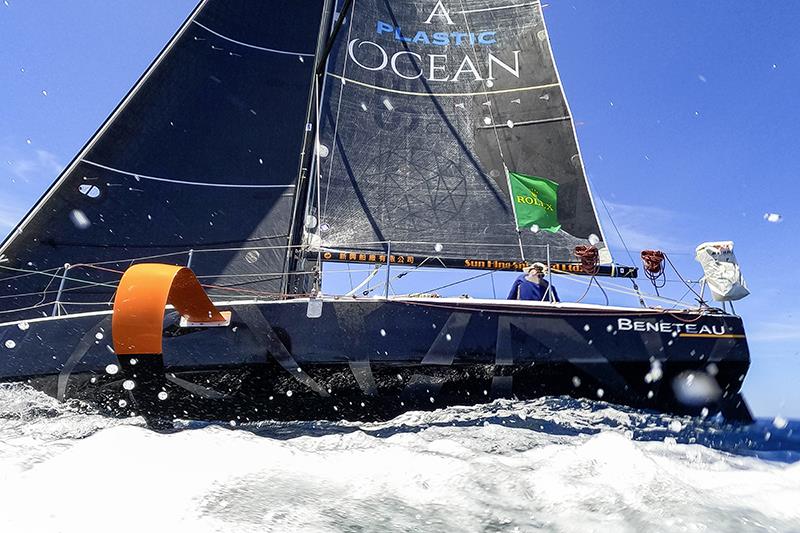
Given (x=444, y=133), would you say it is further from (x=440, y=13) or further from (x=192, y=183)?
(x=192, y=183)

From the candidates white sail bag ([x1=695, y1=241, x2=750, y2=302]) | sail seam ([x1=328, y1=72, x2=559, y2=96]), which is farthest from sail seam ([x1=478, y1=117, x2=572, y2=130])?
white sail bag ([x1=695, y1=241, x2=750, y2=302])

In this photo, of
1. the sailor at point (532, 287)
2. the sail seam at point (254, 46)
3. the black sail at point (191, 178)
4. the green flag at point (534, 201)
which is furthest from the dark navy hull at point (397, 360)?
the sail seam at point (254, 46)

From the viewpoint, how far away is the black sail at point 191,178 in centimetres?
603

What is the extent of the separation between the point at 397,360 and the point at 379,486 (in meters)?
2.67

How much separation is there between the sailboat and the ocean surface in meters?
1.66

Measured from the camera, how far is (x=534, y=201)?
704 centimetres

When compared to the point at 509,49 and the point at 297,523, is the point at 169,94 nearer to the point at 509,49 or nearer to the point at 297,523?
the point at 509,49

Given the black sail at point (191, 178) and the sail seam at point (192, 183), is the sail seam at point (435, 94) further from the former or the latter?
the sail seam at point (192, 183)

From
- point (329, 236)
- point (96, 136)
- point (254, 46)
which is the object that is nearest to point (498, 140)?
point (329, 236)

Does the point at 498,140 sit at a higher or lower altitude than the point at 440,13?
lower

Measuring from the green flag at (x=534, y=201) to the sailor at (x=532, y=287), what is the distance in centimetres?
132

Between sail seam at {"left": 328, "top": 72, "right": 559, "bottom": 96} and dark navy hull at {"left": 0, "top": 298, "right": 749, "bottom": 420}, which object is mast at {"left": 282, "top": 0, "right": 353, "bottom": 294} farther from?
dark navy hull at {"left": 0, "top": 298, "right": 749, "bottom": 420}

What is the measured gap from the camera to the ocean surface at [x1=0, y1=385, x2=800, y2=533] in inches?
58.2

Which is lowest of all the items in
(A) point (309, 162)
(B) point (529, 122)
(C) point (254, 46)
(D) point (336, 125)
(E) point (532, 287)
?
(E) point (532, 287)
